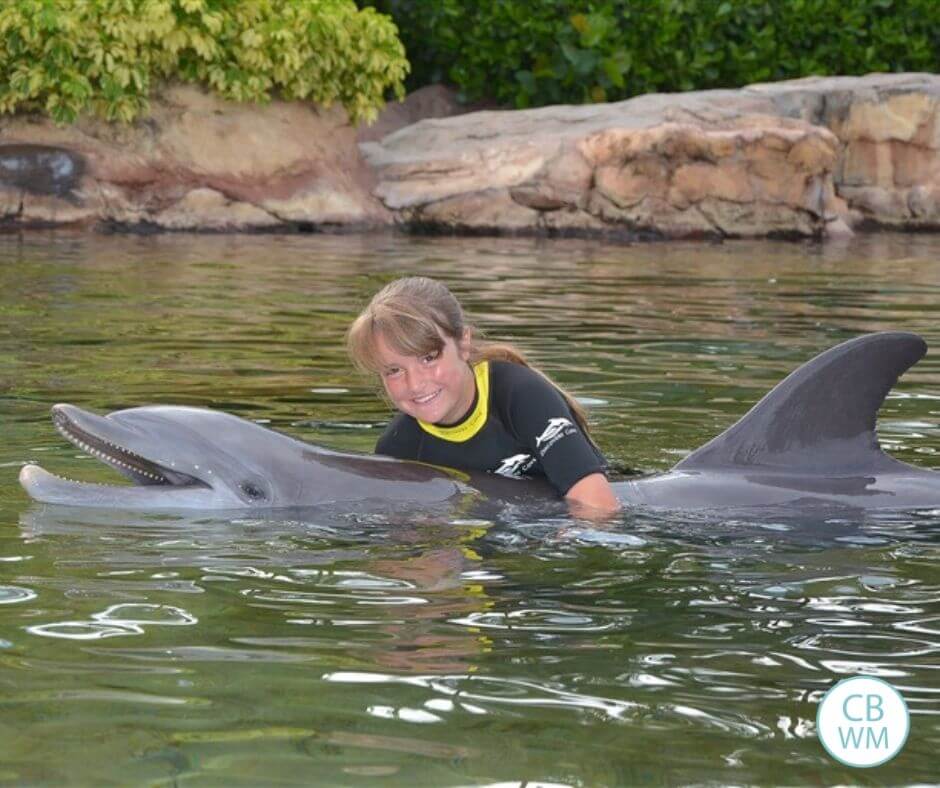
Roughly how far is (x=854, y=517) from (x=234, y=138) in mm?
14241

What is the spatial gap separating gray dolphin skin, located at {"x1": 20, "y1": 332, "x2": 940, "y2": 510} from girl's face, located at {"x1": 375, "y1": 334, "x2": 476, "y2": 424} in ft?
0.62

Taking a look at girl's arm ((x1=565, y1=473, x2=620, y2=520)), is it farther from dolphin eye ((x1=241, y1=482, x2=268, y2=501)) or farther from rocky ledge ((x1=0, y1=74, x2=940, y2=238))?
rocky ledge ((x1=0, y1=74, x2=940, y2=238))

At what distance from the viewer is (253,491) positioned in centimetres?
577

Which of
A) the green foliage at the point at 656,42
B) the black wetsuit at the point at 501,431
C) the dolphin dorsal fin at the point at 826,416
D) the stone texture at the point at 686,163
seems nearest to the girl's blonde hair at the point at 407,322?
the black wetsuit at the point at 501,431

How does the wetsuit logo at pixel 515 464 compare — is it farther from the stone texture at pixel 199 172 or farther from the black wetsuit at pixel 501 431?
the stone texture at pixel 199 172

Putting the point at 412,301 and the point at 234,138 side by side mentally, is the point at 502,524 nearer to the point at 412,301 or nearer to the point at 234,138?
the point at 412,301

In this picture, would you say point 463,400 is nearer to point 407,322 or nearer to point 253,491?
point 407,322

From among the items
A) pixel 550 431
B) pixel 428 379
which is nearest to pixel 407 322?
pixel 428 379

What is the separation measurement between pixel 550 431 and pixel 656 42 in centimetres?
1729

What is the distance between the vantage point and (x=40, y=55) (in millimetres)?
18656

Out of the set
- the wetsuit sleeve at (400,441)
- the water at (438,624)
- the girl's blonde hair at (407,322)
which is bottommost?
the water at (438,624)

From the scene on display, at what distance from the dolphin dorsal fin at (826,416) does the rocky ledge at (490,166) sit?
1324cm

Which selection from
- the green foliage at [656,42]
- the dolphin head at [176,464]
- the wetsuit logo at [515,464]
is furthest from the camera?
the green foliage at [656,42]

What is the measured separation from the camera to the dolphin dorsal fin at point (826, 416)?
568 centimetres
